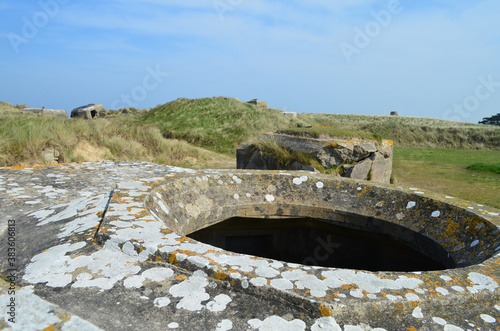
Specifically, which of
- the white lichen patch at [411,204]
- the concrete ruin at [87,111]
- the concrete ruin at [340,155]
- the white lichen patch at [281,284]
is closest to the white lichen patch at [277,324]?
the white lichen patch at [281,284]

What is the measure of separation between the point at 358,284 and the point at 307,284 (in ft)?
0.83

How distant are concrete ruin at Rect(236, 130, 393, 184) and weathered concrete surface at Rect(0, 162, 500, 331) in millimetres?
3786

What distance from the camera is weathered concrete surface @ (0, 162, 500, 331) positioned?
5.26 feet

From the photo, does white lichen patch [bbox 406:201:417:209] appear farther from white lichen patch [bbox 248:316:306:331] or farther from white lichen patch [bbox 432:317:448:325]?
white lichen patch [bbox 248:316:306:331]

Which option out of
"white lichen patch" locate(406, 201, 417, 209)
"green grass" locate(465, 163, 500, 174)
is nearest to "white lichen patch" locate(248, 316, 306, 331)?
"white lichen patch" locate(406, 201, 417, 209)

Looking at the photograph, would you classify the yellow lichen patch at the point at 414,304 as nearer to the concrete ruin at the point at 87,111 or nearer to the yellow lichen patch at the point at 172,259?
the yellow lichen patch at the point at 172,259

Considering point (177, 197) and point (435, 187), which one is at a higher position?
point (177, 197)

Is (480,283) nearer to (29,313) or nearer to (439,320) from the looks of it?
(439,320)

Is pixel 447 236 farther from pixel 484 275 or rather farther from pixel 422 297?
pixel 422 297

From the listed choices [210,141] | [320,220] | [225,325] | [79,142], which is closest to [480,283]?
[225,325]

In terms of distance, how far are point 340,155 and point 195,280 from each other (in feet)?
18.7

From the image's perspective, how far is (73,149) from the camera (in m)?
9.68

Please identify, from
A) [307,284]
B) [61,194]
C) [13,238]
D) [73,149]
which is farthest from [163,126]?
[307,284]

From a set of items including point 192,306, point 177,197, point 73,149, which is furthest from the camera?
point 73,149
